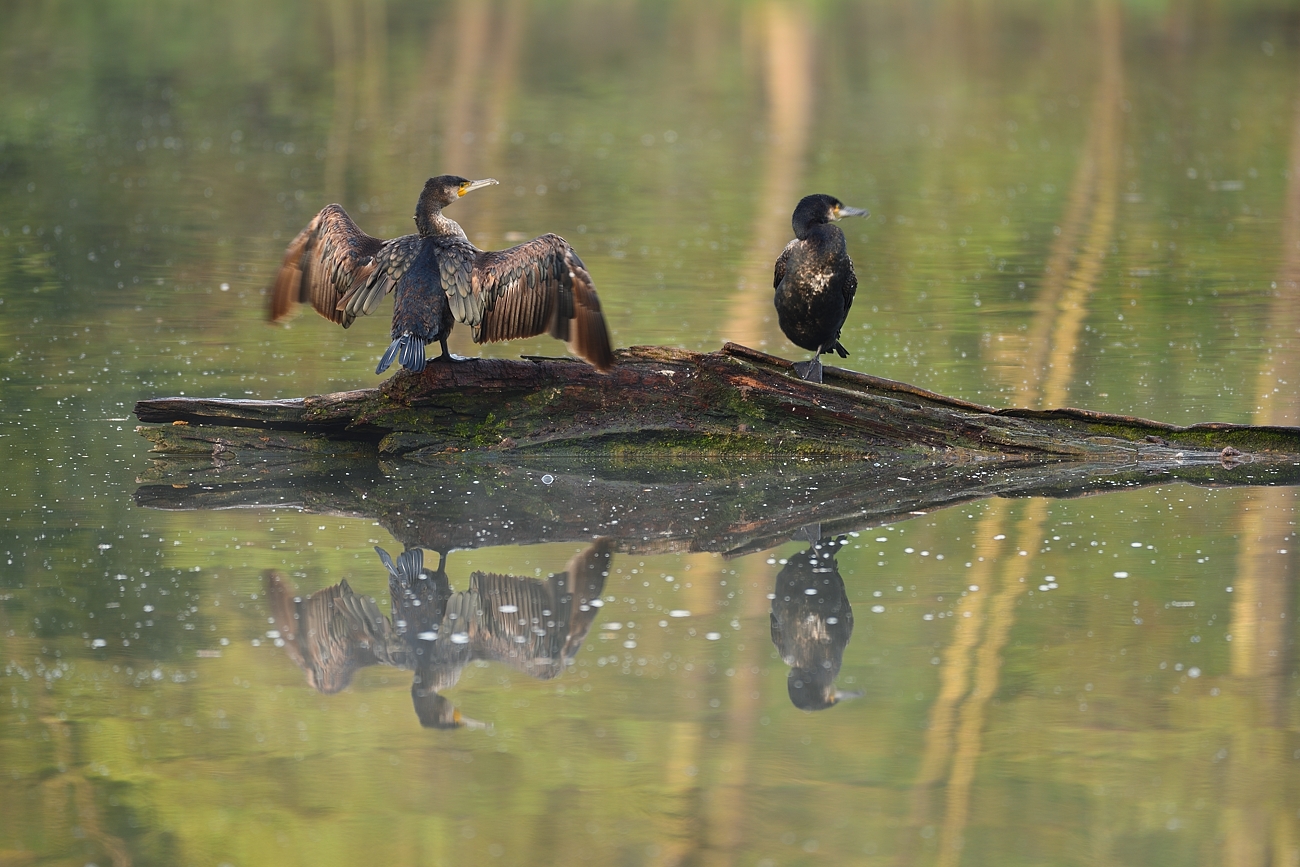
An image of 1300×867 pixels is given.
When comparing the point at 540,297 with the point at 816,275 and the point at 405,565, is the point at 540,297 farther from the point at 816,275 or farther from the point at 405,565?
the point at 405,565

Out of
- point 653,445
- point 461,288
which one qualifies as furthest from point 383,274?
point 653,445

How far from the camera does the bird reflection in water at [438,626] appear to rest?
5031mm

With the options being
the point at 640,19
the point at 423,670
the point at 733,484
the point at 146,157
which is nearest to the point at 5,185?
the point at 146,157

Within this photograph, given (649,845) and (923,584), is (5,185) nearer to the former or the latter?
(923,584)

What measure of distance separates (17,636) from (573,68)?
903 inches

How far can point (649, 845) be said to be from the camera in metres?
4.05

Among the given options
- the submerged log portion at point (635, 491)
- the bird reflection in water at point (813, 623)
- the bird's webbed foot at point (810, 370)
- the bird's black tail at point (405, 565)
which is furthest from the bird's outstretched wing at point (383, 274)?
the bird reflection in water at point (813, 623)

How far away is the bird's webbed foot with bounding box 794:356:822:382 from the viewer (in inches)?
288

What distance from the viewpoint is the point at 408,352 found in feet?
22.9

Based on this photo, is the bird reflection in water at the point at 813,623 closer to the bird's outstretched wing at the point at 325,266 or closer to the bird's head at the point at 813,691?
the bird's head at the point at 813,691

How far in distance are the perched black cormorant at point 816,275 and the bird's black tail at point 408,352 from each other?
1.70 meters

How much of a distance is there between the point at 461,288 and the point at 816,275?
1.63 metres

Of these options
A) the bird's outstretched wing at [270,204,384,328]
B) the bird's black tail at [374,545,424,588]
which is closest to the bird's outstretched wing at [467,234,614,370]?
the bird's outstretched wing at [270,204,384,328]

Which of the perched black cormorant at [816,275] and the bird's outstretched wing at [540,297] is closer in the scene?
the bird's outstretched wing at [540,297]
